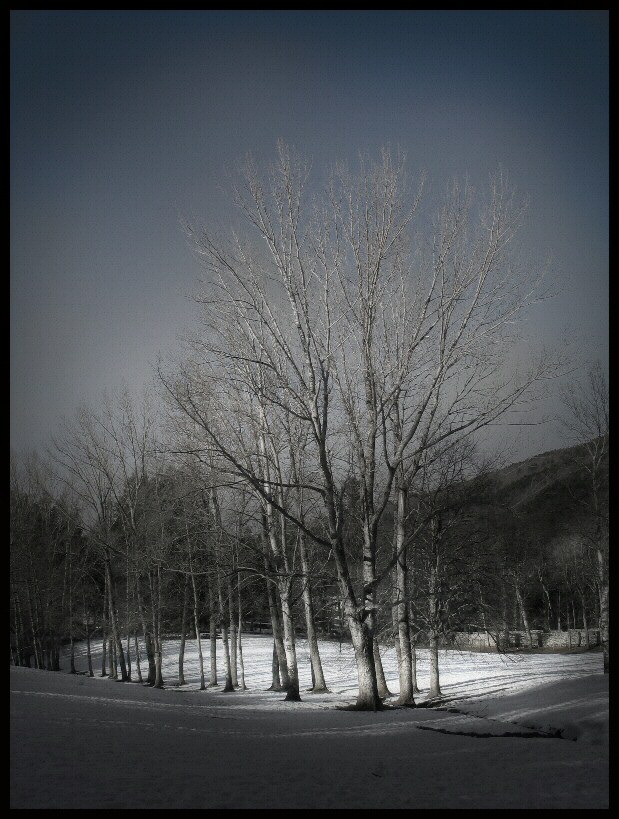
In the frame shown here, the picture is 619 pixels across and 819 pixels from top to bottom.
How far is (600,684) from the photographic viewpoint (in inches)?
573

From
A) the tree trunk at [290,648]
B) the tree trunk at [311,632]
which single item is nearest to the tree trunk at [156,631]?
the tree trunk at [311,632]

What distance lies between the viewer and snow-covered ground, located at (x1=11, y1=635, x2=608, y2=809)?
22.9ft

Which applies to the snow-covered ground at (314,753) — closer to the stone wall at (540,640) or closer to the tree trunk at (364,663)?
the tree trunk at (364,663)

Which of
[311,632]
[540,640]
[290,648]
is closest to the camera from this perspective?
[290,648]

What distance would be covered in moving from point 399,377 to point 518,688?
10.2 meters

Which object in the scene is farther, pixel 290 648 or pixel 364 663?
pixel 290 648

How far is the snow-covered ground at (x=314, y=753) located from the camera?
697 centimetres

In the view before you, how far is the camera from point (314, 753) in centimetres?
952

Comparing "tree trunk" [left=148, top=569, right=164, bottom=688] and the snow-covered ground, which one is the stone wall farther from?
the snow-covered ground

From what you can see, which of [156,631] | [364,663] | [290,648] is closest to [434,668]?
[290,648]

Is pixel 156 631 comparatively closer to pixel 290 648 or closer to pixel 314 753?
pixel 290 648

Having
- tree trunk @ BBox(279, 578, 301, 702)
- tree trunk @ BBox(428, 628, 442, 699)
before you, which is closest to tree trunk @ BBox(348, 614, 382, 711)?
tree trunk @ BBox(428, 628, 442, 699)

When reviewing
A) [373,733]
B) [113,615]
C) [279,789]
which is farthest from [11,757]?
[113,615]

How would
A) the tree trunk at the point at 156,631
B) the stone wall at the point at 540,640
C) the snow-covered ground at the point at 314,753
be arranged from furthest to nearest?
the stone wall at the point at 540,640
the tree trunk at the point at 156,631
the snow-covered ground at the point at 314,753
